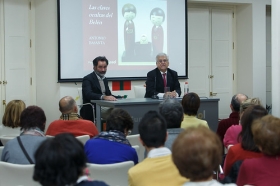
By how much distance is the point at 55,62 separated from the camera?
6.87 m

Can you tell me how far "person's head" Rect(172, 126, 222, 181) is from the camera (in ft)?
5.14

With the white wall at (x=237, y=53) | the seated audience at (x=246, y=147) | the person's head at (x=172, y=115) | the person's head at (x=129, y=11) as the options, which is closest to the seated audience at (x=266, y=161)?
the seated audience at (x=246, y=147)

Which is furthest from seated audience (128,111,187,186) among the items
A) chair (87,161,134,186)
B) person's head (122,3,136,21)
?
person's head (122,3,136,21)

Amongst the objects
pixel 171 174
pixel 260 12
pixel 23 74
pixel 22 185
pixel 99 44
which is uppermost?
pixel 260 12

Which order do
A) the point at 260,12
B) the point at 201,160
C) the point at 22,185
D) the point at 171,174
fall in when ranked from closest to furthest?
1. the point at 201,160
2. the point at 171,174
3. the point at 22,185
4. the point at 260,12

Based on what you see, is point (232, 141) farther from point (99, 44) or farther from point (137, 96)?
point (99, 44)

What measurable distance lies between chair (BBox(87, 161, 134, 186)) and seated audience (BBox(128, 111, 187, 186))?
329 mm

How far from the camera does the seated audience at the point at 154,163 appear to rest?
207 centimetres

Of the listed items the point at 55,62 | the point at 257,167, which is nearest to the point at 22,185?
the point at 257,167

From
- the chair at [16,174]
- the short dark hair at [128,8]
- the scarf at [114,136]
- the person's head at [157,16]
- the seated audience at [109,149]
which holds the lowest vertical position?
the chair at [16,174]

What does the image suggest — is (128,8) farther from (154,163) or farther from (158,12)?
(154,163)

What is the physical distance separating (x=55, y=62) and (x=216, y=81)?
3.72 m

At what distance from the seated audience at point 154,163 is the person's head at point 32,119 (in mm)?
1032

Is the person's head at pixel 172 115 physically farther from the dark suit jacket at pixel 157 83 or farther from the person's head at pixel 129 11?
the person's head at pixel 129 11
